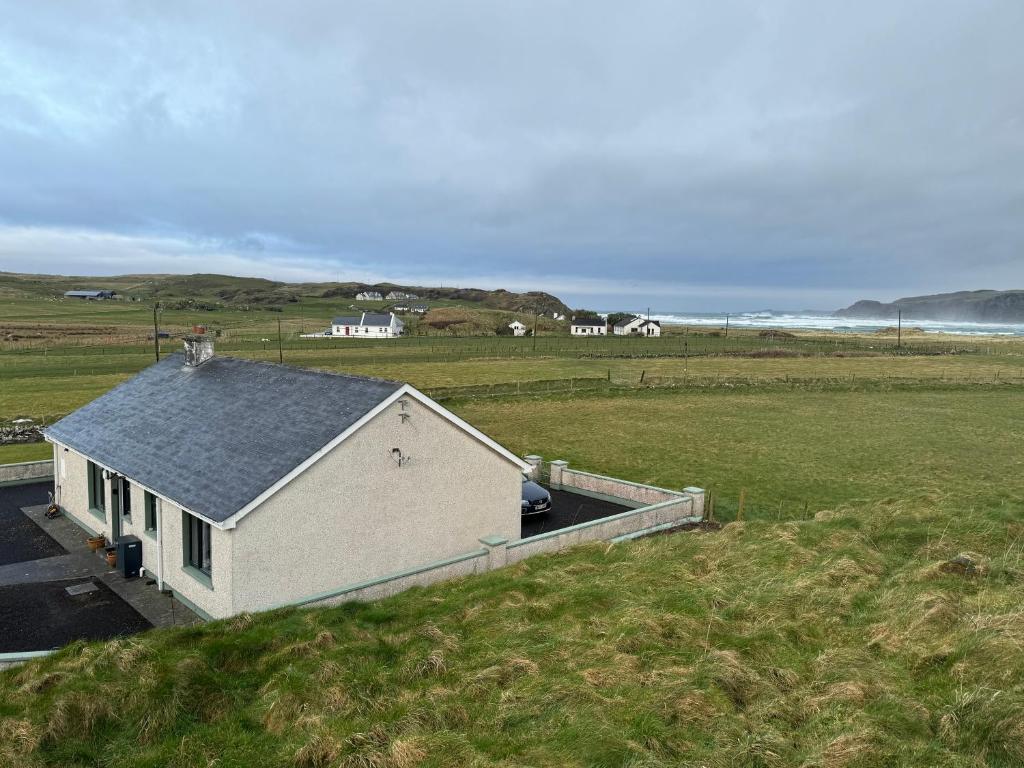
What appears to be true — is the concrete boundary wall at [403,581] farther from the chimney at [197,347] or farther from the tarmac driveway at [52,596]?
the chimney at [197,347]

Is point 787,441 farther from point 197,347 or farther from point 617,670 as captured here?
point 617,670

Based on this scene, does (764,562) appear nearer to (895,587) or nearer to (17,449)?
(895,587)

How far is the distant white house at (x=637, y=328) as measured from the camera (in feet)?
499

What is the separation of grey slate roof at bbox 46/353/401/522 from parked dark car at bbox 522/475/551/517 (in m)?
7.52

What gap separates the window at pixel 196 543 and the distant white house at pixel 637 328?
142 m

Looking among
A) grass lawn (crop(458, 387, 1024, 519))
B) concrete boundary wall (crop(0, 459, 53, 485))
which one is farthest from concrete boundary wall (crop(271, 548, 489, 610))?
concrete boundary wall (crop(0, 459, 53, 485))

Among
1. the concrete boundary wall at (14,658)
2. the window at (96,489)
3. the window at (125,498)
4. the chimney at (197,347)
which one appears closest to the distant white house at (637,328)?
the chimney at (197,347)

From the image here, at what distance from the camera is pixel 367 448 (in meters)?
14.2

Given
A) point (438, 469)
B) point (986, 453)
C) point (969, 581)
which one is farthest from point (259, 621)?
point (986, 453)

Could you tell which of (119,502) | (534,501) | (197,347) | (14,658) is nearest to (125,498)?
(119,502)

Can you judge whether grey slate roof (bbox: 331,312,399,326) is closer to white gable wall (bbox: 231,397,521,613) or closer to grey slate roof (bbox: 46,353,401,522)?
grey slate roof (bbox: 46,353,401,522)

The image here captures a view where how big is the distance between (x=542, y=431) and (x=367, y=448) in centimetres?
2219

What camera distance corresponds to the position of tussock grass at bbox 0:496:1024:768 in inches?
270

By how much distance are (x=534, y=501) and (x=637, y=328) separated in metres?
138
